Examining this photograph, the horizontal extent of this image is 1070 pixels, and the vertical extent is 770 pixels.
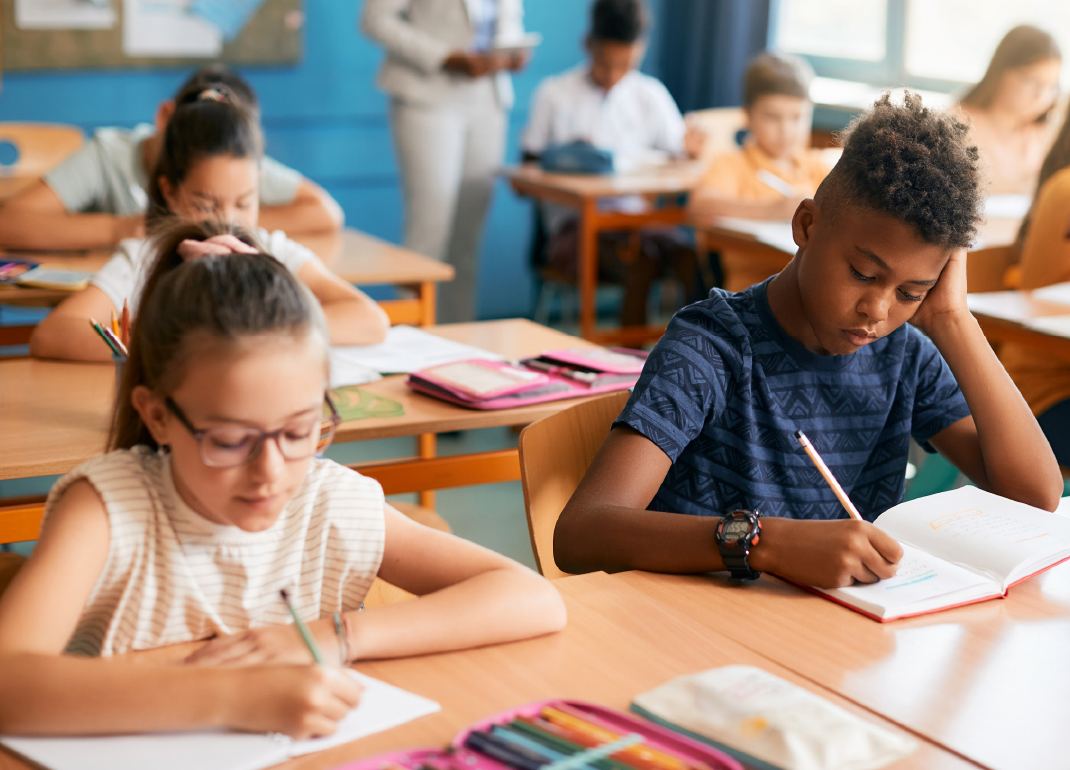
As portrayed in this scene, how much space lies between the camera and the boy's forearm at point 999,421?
4.68 feet

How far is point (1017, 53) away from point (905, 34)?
1432 mm

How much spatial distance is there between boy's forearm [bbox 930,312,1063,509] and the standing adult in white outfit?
119 inches

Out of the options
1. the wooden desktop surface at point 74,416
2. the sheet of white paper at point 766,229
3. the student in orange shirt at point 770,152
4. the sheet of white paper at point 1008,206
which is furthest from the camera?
the student in orange shirt at point 770,152

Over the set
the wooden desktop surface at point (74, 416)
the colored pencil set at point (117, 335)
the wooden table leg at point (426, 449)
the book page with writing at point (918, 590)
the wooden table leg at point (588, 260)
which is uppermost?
the colored pencil set at point (117, 335)

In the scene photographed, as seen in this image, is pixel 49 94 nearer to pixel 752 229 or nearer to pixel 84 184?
pixel 84 184

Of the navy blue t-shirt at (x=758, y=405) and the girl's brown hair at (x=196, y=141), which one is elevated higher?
the girl's brown hair at (x=196, y=141)

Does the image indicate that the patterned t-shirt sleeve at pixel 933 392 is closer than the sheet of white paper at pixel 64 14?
Yes

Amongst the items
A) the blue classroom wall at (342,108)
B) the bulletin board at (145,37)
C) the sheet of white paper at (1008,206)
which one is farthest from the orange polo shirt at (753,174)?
the bulletin board at (145,37)

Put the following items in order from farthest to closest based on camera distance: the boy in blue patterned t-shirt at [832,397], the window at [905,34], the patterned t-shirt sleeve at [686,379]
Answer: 1. the window at [905,34]
2. the patterned t-shirt sleeve at [686,379]
3. the boy in blue patterned t-shirt at [832,397]

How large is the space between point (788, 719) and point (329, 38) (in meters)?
4.61

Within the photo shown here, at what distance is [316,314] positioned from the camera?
1.01m

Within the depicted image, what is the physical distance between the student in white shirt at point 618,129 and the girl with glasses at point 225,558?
324 cm

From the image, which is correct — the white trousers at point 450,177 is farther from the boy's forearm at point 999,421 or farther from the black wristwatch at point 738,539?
the black wristwatch at point 738,539

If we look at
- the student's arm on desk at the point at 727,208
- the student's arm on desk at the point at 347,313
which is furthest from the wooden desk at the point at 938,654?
the student's arm on desk at the point at 727,208
